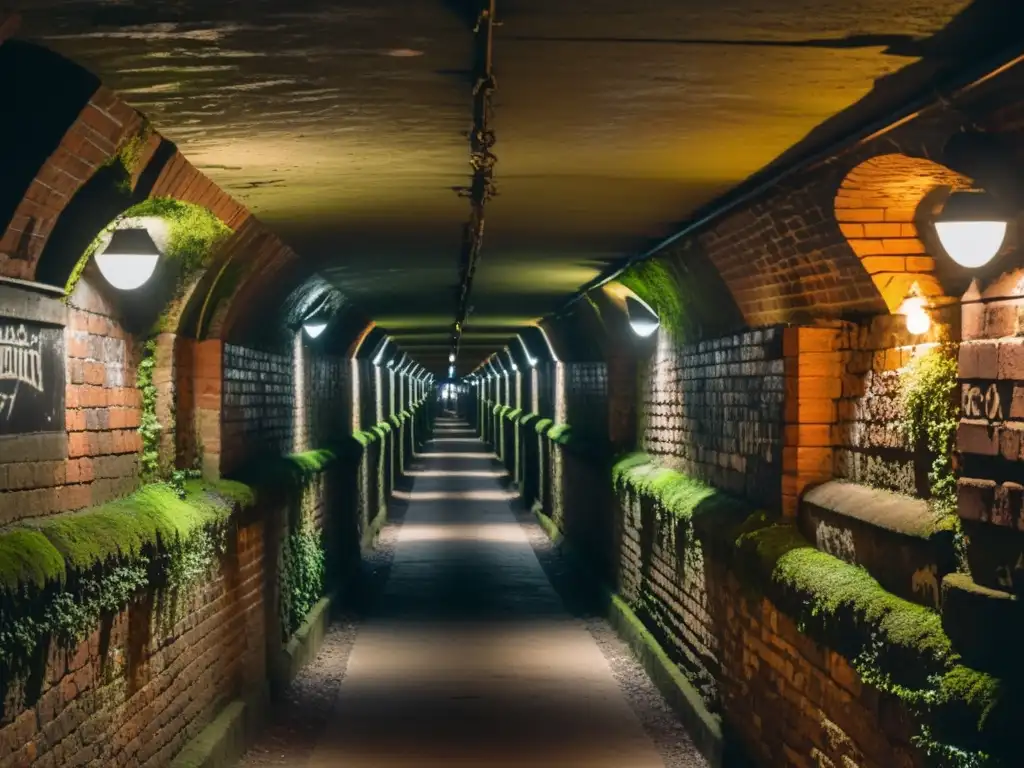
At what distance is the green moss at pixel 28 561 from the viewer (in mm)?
4543

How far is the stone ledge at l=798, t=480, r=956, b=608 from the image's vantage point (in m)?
5.15

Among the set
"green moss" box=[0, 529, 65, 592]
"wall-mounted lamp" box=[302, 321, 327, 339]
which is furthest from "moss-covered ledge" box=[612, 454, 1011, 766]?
"wall-mounted lamp" box=[302, 321, 327, 339]

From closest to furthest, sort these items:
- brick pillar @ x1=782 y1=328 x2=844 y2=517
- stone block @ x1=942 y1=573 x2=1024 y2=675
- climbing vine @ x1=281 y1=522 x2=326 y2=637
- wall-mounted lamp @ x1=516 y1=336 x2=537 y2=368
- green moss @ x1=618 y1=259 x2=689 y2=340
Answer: stone block @ x1=942 y1=573 x2=1024 y2=675 → brick pillar @ x1=782 y1=328 x2=844 y2=517 → green moss @ x1=618 y1=259 x2=689 y2=340 → climbing vine @ x1=281 y1=522 x2=326 y2=637 → wall-mounted lamp @ x1=516 y1=336 x2=537 y2=368

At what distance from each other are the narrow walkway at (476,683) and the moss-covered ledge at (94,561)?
1886 mm

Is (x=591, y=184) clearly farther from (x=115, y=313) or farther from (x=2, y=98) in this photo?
(x=2, y=98)

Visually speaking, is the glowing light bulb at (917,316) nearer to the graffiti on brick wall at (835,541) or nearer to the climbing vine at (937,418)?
the climbing vine at (937,418)

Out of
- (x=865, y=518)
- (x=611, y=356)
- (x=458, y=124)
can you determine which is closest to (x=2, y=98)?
(x=458, y=124)

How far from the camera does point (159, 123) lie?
17.6 ft

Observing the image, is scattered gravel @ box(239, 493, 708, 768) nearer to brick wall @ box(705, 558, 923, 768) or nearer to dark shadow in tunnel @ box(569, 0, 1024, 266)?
brick wall @ box(705, 558, 923, 768)

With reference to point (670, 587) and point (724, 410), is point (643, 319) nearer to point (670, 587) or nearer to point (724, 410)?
point (670, 587)

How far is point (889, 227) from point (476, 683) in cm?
576

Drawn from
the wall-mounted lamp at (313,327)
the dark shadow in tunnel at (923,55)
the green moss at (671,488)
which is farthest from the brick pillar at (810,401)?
the wall-mounted lamp at (313,327)

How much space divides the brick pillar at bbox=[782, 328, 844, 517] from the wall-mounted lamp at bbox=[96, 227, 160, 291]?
345 centimetres

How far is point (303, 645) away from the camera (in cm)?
1100
